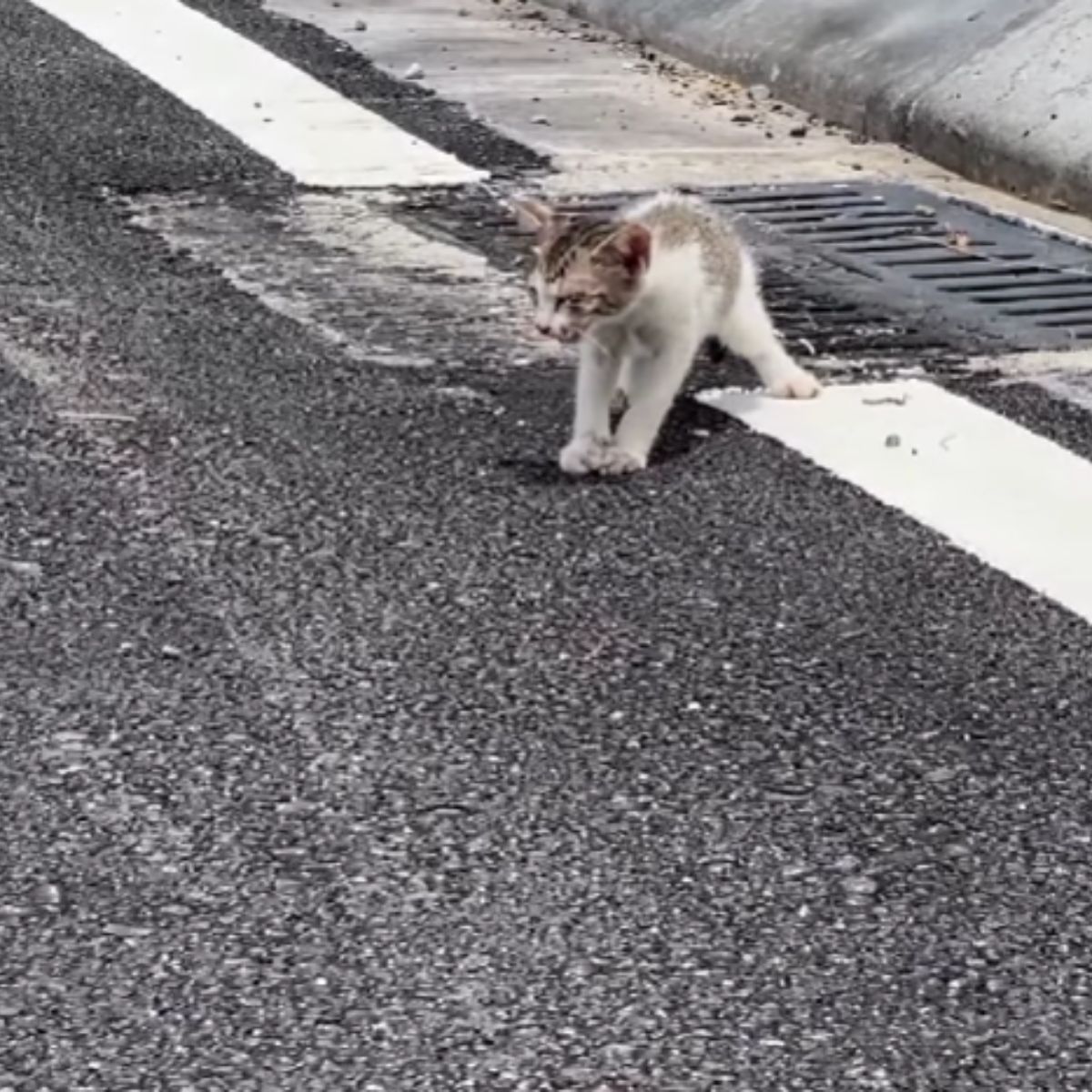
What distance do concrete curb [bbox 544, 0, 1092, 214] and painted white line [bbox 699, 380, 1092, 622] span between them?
2111mm

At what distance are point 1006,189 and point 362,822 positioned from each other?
4907 mm

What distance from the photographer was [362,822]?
13.9ft

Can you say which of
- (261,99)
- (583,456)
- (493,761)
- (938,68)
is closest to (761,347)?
(583,456)

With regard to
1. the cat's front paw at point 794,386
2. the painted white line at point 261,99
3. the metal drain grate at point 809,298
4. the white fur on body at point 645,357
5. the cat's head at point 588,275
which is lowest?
the painted white line at point 261,99

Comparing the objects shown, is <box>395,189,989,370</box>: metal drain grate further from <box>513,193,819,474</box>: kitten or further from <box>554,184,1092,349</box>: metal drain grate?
<box>513,193,819,474</box>: kitten

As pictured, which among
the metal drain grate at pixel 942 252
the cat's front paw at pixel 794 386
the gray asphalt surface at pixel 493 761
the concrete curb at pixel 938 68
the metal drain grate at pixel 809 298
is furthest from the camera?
the concrete curb at pixel 938 68

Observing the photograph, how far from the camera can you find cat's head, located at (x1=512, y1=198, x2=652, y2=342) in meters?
6.00

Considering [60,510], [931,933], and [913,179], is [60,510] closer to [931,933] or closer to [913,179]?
[931,933]

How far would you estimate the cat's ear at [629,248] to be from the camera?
597cm

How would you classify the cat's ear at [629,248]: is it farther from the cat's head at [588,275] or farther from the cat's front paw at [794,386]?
the cat's front paw at [794,386]

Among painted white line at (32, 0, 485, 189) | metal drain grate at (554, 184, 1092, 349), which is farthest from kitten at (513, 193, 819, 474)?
painted white line at (32, 0, 485, 189)

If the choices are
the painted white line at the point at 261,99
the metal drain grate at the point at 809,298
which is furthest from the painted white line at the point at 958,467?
the painted white line at the point at 261,99

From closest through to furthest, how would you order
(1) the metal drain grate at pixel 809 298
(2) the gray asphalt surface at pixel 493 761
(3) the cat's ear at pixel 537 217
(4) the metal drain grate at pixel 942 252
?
(2) the gray asphalt surface at pixel 493 761 → (3) the cat's ear at pixel 537 217 → (1) the metal drain grate at pixel 809 298 → (4) the metal drain grate at pixel 942 252

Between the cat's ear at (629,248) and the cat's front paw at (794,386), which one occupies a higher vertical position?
the cat's ear at (629,248)
